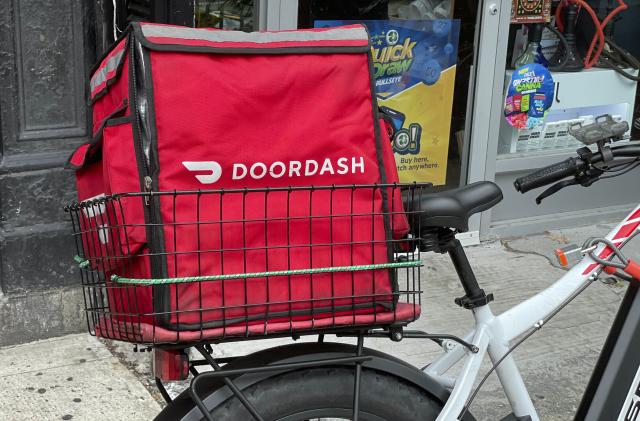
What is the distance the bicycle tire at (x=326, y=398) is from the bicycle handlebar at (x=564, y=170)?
0.56 metres

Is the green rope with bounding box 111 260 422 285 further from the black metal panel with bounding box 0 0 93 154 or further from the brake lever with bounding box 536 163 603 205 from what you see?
the black metal panel with bounding box 0 0 93 154

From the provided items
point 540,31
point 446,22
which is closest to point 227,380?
point 446,22

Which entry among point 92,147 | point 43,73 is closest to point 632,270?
point 92,147

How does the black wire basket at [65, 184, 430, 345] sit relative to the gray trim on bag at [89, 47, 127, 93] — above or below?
below

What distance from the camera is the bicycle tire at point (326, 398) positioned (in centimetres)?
201

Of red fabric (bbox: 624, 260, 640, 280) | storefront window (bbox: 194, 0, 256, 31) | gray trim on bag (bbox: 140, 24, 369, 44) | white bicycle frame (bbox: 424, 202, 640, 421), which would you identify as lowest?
white bicycle frame (bbox: 424, 202, 640, 421)

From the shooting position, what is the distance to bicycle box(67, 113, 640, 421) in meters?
1.93

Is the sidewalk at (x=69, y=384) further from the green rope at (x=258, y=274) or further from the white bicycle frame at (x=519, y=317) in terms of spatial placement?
the green rope at (x=258, y=274)

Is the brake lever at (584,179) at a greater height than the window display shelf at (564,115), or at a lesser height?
greater

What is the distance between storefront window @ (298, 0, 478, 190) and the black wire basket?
116 inches

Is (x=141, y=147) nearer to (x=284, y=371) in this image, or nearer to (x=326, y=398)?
(x=284, y=371)

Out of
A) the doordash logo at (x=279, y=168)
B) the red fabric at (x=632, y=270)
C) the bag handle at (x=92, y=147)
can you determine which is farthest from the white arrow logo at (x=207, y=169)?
the red fabric at (x=632, y=270)

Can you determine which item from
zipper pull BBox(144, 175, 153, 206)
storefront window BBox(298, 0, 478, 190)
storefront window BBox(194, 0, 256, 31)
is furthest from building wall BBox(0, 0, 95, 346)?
zipper pull BBox(144, 175, 153, 206)

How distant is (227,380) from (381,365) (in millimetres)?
377
